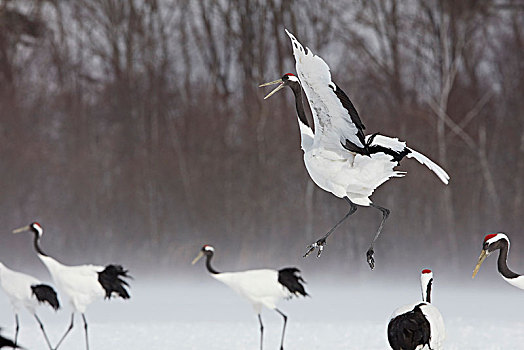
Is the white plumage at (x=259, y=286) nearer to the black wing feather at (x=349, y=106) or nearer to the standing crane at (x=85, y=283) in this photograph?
the standing crane at (x=85, y=283)

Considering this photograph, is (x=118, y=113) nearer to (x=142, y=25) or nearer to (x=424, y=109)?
(x=142, y=25)

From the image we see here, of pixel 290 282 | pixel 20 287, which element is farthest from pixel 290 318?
pixel 20 287

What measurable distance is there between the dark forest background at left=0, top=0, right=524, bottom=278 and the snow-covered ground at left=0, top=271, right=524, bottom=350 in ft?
4.17

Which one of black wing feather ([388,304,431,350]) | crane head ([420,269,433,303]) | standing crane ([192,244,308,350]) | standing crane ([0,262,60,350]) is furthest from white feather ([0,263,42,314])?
black wing feather ([388,304,431,350])

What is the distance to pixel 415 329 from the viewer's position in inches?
166

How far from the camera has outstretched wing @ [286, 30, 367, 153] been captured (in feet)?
11.2

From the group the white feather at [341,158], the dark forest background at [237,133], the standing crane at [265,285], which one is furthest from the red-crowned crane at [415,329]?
the dark forest background at [237,133]

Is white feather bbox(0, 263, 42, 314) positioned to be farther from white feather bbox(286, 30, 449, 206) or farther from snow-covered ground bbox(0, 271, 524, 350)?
white feather bbox(286, 30, 449, 206)

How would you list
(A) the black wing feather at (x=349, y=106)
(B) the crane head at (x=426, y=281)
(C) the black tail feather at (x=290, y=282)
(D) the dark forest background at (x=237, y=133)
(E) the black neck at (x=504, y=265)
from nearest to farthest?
(A) the black wing feather at (x=349, y=106) < (E) the black neck at (x=504, y=265) < (B) the crane head at (x=426, y=281) < (C) the black tail feather at (x=290, y=282) < (D) the dark forest background at (x=237, y=133)

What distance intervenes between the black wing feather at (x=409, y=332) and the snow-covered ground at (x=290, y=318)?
1.92 meters

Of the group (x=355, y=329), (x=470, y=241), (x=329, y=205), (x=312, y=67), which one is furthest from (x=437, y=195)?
(x=312, y=67)

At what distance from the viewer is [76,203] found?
1255cm

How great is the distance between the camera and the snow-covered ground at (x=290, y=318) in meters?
6.45

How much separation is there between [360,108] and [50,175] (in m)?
4.94
